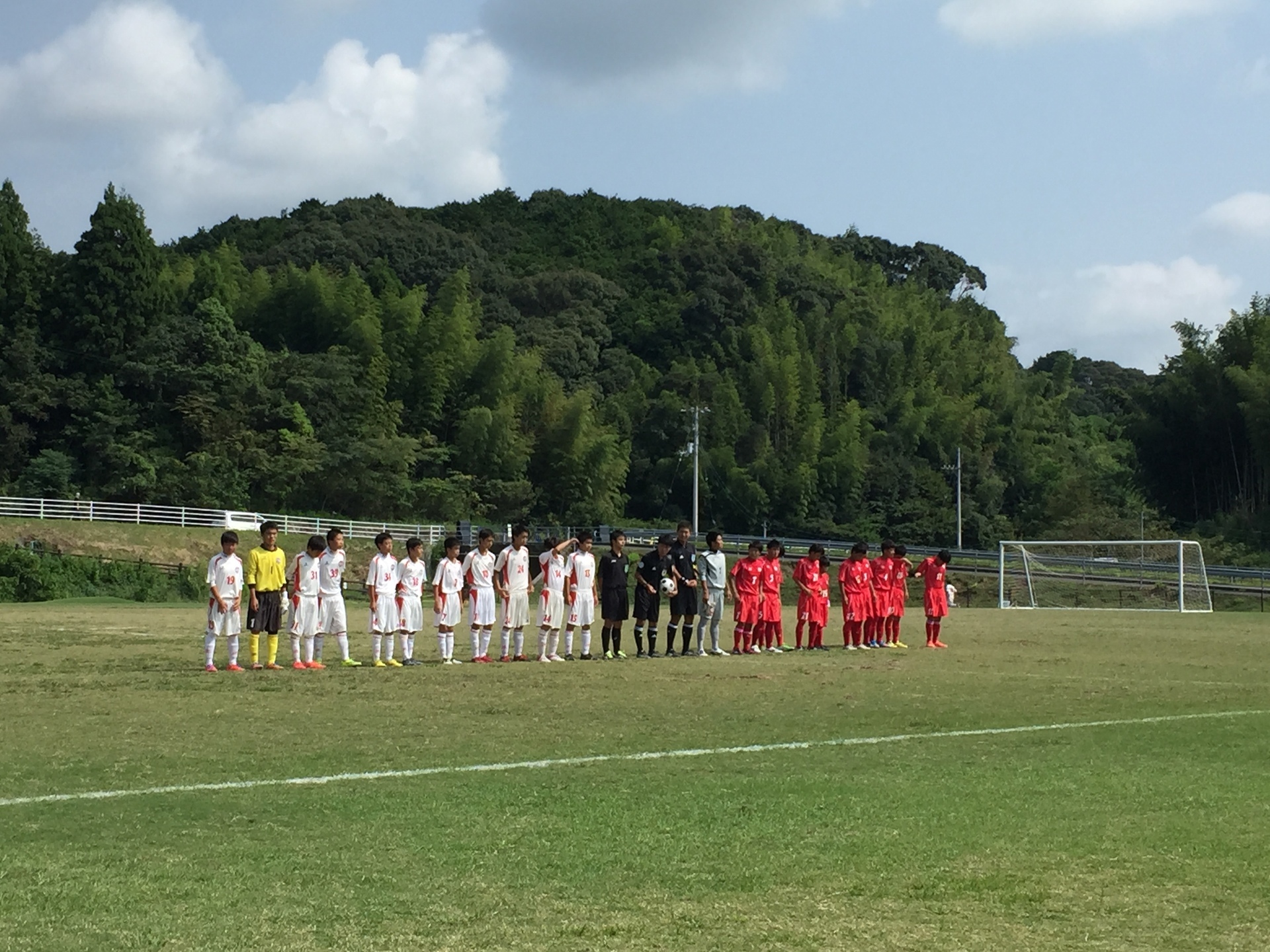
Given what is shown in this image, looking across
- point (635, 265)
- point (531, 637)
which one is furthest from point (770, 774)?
point (635, 265)

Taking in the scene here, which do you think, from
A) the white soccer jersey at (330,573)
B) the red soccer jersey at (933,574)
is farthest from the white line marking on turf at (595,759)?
the red soccer jersey at (933,574)

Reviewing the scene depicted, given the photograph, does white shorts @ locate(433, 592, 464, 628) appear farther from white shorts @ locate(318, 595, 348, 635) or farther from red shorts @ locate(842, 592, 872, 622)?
red shorts @ locate(842, 592, 872, 622)

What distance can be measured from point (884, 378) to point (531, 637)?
245 ft

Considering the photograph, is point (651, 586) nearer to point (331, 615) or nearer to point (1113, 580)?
point (331, 615)

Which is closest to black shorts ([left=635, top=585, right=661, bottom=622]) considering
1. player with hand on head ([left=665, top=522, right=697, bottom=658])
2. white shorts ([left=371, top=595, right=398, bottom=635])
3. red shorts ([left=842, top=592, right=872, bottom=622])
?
player with hand on head ([left=665, top=522, right=697, bottom=658])

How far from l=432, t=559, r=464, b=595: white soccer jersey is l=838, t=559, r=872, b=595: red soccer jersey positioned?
6.40 metres

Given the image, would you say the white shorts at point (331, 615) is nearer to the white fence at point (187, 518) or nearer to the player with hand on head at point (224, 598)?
the player with hand on head at point (224, 598)

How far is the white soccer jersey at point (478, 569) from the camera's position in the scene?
19.0 metres

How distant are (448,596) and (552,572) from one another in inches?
65.1

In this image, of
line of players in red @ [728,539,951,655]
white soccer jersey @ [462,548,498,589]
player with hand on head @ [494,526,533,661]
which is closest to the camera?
white soccer jersey @ [462,548,498,589]

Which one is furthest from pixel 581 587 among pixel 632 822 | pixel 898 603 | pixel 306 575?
pixel 632 822

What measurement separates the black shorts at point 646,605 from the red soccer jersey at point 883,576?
173 inches

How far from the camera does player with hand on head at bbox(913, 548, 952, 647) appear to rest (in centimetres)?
2347

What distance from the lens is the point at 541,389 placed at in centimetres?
8000
